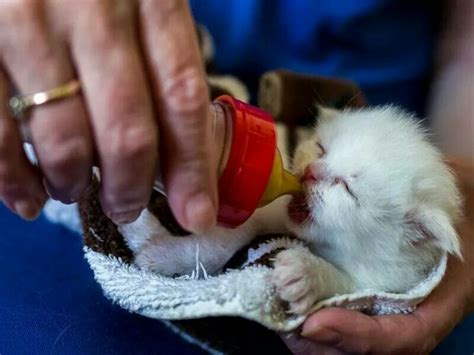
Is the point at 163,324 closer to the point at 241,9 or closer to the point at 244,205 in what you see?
the point at 244,205

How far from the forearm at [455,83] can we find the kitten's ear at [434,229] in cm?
39

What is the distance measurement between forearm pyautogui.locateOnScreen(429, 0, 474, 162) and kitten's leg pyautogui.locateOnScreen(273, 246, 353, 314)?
1.66 ft

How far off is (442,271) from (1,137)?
458mm

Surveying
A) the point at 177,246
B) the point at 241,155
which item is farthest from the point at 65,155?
the point at 177,246

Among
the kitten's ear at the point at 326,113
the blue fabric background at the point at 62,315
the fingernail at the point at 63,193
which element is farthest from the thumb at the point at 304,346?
the kitten's ear at the point at 326,113

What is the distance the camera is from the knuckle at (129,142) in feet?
1.61

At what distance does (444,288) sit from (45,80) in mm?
506

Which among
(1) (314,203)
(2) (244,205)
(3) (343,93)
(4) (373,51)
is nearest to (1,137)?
(2) (244,205)

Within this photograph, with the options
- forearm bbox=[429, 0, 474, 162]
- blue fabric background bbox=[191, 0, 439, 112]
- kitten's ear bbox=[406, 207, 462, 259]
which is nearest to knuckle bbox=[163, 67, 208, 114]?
kitten's ear bbox=[406, 207, 462, 259]

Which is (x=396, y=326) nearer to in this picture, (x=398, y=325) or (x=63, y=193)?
(x=398, y=325)

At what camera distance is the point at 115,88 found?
0.49 metres

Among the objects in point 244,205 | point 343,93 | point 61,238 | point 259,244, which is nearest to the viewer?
point 244,205

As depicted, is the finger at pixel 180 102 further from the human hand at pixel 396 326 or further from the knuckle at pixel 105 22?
the human hand at pixel 396 326

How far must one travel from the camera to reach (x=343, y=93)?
3.44 feet
